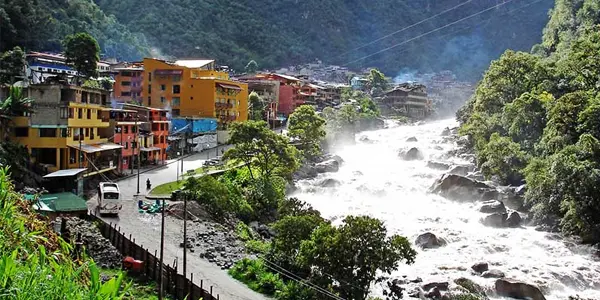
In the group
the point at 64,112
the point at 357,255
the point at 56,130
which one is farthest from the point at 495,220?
the point at 56,130

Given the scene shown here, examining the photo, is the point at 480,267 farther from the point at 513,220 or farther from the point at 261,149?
the point at 261,149

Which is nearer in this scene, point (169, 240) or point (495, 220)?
point (169, 240)

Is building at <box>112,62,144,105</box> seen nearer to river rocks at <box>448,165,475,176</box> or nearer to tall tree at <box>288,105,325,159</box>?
tall tree at <box>288,105,325,159</box>

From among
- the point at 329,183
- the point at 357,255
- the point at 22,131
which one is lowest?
the point at 329,183

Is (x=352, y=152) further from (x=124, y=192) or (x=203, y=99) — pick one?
(x=124, y=192)

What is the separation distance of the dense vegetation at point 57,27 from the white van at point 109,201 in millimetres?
39343

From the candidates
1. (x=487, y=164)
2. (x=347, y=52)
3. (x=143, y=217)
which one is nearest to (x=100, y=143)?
(x=143, y=217)

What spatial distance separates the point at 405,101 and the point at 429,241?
2806 inches

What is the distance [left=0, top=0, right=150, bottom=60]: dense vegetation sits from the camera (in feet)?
212

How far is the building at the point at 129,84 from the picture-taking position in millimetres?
67938

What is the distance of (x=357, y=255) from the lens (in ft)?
75.8

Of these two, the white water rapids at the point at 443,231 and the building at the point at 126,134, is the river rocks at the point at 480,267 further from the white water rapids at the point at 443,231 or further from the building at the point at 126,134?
the building at the point at 126,134

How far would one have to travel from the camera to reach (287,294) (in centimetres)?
2416

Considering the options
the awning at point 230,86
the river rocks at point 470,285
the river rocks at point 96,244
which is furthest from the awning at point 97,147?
the river rocks at point 470,285
